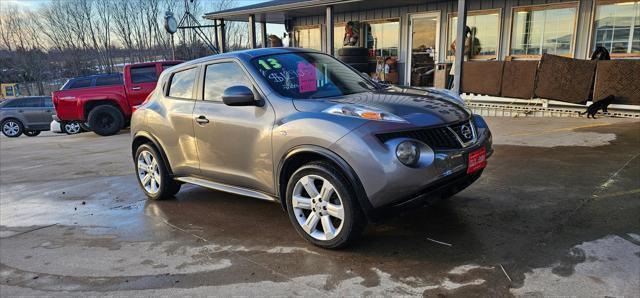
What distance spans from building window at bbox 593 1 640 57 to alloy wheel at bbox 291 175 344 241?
10.2m

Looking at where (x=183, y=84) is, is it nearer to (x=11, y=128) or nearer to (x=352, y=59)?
(x=352, y=59)

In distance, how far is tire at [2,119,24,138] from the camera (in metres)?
17.2

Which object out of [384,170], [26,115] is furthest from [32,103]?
[384,170]

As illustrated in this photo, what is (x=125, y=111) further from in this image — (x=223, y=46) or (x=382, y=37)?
(x=382, y=37)

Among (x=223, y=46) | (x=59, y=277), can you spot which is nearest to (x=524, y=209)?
(x=59, y=277)

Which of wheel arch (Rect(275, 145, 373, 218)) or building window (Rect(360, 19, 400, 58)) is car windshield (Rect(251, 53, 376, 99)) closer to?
wheel arch (Rect(275, 145, 373, 218))

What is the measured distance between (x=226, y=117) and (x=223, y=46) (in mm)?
12849

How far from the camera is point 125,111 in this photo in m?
→ 13.0

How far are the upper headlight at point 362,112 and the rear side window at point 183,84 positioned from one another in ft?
6.36

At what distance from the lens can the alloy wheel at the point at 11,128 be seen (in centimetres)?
1722

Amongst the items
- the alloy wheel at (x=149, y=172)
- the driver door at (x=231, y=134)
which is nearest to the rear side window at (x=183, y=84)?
the driver door at (x=231, y=134)

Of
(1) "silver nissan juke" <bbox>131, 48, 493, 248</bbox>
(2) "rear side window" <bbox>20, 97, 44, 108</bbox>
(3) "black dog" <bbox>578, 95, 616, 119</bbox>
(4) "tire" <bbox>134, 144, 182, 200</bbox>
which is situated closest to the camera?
(1) "silver nissan juke" <bbox>131, 48, 493, 248</bbox>

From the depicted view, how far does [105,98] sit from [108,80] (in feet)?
2.52

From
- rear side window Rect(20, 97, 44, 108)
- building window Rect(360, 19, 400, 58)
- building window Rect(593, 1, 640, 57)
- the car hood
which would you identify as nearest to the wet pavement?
the car hood
